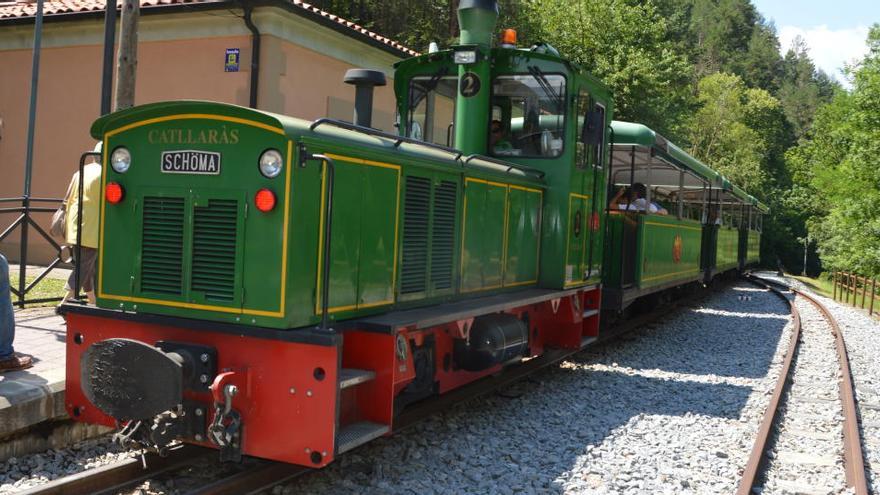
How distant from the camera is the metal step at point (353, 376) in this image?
423 centimetres

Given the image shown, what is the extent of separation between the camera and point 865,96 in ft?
83.9

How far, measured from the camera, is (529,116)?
7.50 meters

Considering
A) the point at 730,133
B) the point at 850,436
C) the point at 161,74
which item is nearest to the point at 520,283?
the point at 850,436

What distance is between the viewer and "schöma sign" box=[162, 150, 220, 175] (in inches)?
174

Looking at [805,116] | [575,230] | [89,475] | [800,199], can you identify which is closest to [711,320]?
[575,230]

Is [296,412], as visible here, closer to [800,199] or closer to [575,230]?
[575,230]

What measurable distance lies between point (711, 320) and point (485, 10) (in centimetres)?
895

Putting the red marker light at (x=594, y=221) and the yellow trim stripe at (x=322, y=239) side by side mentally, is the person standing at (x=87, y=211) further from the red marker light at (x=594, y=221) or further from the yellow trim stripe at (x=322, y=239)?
the red marker light at (x=594, y=221)

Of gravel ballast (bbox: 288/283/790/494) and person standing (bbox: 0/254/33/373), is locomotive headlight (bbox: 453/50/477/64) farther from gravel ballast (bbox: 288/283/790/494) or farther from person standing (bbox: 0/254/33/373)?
person standing (bbox: 0/254/33/373)

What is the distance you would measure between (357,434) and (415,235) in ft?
5.50

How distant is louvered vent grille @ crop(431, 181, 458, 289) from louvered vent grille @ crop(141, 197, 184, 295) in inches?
75.4

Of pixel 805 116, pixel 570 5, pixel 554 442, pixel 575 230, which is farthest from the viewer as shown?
pixel 805 116

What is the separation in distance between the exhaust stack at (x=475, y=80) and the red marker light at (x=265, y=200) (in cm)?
340

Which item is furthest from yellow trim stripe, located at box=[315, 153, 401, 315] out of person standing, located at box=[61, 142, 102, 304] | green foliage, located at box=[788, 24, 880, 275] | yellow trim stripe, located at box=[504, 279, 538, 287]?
green foliage, located at box=[788, 24, 880, 275]
